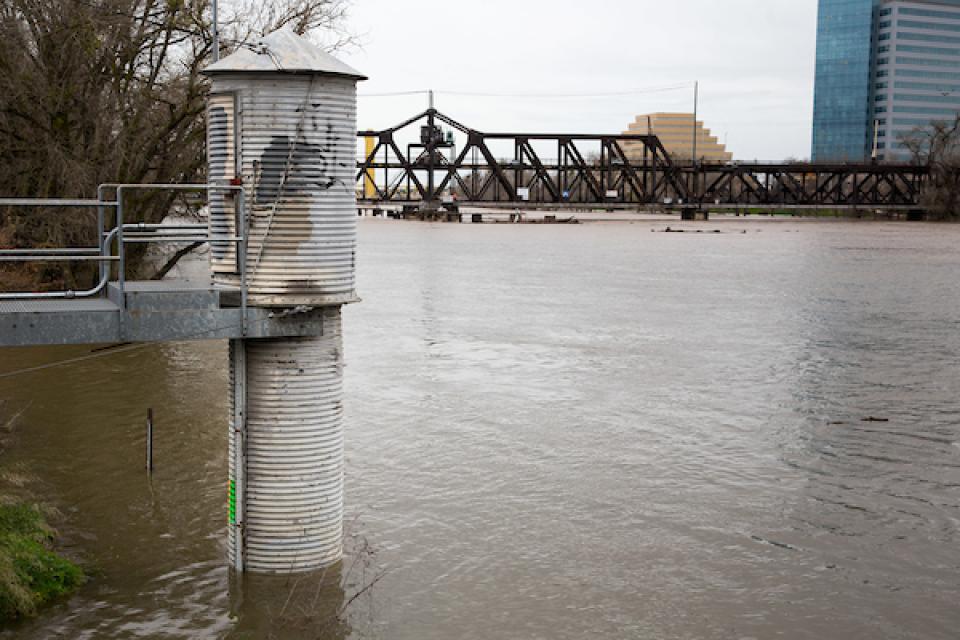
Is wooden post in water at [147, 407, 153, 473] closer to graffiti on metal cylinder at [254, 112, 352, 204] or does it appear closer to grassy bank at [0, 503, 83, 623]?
grassy bank at [0, 503, 83, 623]

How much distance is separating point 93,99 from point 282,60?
18.4 metres

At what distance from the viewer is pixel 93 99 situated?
28.8m

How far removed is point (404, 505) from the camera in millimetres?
17141

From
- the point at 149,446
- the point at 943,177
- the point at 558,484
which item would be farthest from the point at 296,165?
the point at 943,177

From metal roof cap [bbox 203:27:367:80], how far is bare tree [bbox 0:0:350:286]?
14.8 m

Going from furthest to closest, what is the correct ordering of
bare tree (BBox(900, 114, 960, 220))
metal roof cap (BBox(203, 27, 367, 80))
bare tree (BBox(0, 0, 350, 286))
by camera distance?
bare tree (BBox(900, 114, 960, 220)) → bare tree (BBox(0, 0, 350, 286)) → metal roof cap (BBox(203, 27, 367, 80))

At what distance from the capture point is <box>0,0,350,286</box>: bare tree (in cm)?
2709

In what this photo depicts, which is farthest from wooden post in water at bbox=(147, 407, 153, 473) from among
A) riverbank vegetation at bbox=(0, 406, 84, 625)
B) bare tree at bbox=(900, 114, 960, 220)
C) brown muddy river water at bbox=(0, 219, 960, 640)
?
bare tree at bbox=(900, 114, 960, 220)

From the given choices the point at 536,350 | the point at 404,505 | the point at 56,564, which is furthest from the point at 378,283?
the point at 56,564

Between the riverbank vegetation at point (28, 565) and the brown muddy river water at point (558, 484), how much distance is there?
263 mm

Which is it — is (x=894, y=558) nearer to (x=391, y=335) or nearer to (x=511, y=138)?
(x=391, y=335)

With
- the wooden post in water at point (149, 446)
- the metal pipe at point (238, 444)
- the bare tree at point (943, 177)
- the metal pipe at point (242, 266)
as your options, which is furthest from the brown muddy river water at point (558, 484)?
the bare tree at point (943, 177)

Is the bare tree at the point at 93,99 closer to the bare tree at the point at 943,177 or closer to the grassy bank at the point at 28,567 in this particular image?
the grassy bank at the point at 28,567

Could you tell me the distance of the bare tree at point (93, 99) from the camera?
88.9 ft
